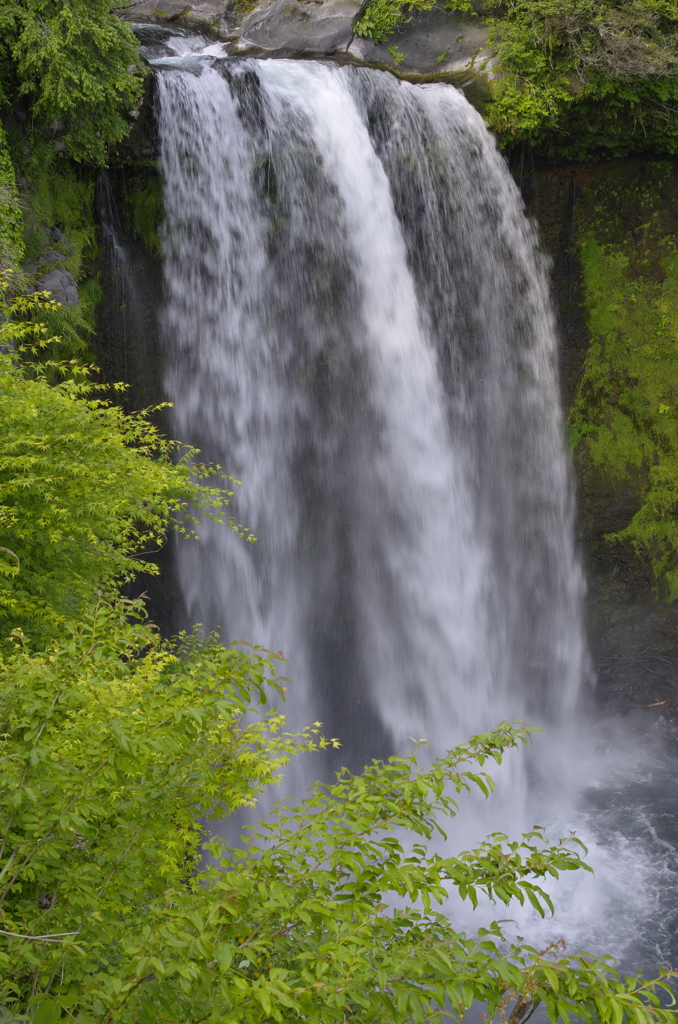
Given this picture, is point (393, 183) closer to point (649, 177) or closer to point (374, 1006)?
point (649, 177)

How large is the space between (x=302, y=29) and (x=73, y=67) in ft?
18.5

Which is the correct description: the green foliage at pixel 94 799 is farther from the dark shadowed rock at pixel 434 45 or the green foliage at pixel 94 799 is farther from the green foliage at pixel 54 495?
the dark shadowed rock at pixel 434 45

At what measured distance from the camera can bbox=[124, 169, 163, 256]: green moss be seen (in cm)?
852

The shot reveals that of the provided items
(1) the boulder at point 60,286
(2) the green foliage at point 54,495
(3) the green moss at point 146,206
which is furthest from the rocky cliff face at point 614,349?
(2) the green foliage at point 54,495

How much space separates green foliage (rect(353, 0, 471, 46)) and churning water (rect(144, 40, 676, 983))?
170cm

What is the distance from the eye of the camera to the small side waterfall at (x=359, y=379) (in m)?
8.71

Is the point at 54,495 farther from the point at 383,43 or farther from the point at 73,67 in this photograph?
the point at 383,43

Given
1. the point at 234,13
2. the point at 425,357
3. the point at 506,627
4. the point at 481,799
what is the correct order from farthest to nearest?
the point at 234,13
the point at 506,627
the point at 425,357
the point at 481,799

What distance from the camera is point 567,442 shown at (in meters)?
11.6

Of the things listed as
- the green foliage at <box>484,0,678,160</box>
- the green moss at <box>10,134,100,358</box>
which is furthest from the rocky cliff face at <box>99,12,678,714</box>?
the green moss at <box>10,134,100,358</box>

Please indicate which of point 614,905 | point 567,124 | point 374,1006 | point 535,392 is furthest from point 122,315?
point 614,905

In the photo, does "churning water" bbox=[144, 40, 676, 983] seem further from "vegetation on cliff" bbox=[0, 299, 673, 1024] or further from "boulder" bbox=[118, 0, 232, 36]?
"vegetation on cliff" bbox=[0, 299, 673, 1024]

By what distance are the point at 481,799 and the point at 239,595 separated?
4.11 metres

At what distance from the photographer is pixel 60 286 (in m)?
7.70
